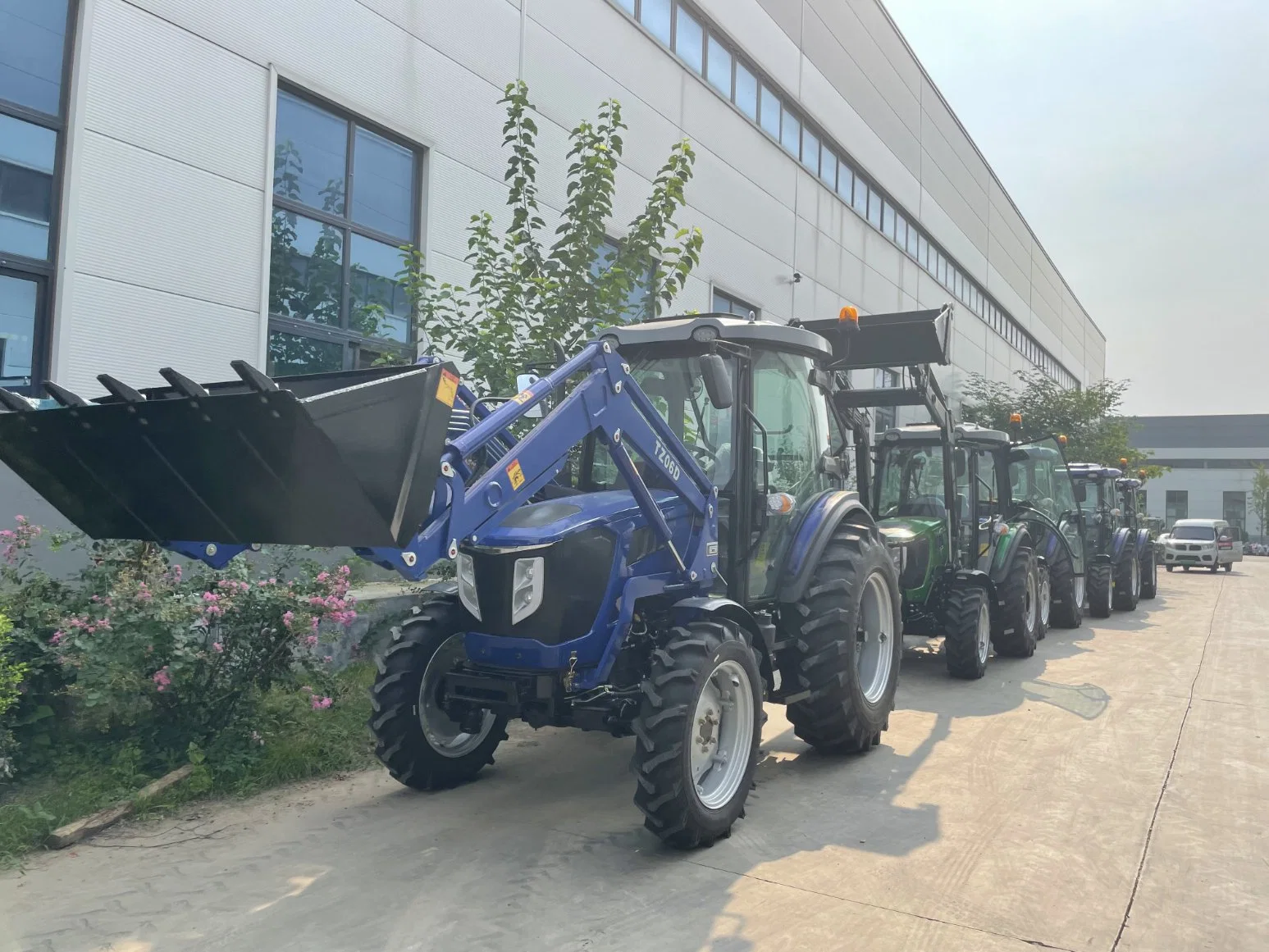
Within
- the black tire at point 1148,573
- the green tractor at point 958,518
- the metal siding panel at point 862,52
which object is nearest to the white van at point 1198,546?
the black tire at point 1148,573

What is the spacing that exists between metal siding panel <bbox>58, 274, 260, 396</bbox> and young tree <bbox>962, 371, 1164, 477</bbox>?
70.7 ft

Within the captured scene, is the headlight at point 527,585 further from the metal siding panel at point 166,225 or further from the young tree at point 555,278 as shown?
the metal siding panel at point 166,225

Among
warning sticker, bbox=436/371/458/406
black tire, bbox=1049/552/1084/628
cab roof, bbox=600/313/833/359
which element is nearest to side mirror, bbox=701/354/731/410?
cab roof, bbox=600/313/833/359

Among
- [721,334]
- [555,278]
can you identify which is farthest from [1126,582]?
[721,334]

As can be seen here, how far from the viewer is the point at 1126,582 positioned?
1580cm

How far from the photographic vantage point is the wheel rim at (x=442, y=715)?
511 centimetres

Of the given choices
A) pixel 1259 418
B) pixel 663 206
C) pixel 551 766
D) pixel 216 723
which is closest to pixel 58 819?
pixel 216 723

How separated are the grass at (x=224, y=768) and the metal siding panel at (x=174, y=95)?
435 cm

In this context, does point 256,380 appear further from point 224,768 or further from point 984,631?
Result: point 984,631

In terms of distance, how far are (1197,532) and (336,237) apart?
29.7 metres

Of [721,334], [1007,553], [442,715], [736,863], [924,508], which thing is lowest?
[736,863]

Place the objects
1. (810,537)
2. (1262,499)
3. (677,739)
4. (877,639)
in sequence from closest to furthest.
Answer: (677,739), (810,537), (877,639), (1262,499)

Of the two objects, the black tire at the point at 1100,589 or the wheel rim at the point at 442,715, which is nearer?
the wheel rim at the point at 442,715

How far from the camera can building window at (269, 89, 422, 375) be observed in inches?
338
